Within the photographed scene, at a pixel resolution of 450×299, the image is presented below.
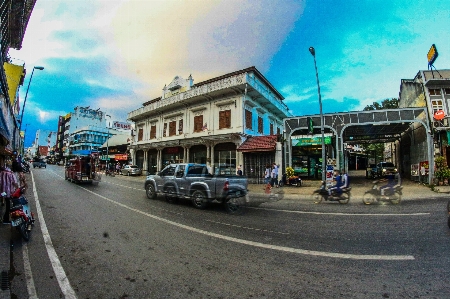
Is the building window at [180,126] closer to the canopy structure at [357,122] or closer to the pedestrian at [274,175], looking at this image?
the canopy structure at [357,122]

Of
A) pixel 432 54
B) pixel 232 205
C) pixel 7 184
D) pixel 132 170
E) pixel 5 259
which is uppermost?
pixel 432 54

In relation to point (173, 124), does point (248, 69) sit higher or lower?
higher

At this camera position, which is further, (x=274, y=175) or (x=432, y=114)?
(x=432, y=114)

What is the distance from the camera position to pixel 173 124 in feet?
90.4

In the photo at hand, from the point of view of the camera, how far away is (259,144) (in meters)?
20.4

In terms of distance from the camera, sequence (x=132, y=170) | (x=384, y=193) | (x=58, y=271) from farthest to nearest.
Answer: (x=132, y=170) < (x=384, y=193) < (x=58, y=271)

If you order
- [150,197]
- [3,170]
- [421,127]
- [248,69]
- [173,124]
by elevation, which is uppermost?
[248,69]

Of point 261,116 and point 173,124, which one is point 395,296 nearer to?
point 261,116

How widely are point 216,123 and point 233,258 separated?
1986 cm

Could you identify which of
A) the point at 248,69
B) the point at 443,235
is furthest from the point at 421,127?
the point at 443,235

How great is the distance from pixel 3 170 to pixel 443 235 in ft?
38.2

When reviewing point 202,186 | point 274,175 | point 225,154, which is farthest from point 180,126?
point 202,186

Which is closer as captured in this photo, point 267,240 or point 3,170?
point 267,240

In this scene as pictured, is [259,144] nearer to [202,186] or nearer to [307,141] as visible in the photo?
[307,141]
